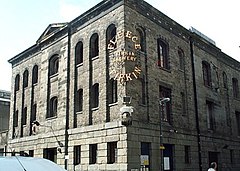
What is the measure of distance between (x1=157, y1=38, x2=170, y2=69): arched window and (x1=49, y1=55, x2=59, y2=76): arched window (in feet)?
29.3

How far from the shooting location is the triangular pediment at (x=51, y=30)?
26.3m

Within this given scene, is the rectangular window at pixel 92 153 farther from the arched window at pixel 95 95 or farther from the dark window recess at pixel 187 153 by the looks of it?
the dark window recess at pixel 187 153

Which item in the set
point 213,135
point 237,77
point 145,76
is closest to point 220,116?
point 213,135

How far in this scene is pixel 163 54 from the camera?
2333cm

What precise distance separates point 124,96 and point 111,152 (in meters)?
3.64

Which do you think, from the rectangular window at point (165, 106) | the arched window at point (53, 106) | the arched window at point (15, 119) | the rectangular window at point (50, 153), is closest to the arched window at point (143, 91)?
the rectangular window at point (165, 106)

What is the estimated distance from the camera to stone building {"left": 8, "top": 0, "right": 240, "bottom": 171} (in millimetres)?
19172

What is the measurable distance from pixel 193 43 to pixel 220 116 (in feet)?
24.3

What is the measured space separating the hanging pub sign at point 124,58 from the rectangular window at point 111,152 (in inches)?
154

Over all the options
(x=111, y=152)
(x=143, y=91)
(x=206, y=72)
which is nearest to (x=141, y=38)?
(x=143, y=91)

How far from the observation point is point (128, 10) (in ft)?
66.8

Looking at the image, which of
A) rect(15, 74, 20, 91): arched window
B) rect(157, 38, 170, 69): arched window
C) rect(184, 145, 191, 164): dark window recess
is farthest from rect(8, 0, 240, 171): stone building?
rect(15, 74, 20, 91): arched window

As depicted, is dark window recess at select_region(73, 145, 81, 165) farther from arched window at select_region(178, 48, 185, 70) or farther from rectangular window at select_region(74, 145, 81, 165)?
arched window at select_region(178, 48, 185, 70)

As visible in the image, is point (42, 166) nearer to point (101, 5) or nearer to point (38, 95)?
A: point (101, 5)
